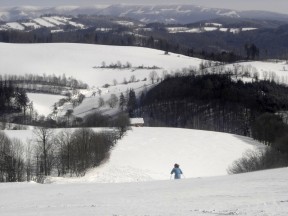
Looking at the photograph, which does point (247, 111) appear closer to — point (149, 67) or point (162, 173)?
point (162, 173)

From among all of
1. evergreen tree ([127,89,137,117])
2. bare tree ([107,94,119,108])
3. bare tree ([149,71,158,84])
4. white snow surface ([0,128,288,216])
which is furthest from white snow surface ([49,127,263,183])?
bare tree ([149,71,158,84])

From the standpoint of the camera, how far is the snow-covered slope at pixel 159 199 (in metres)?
15.7

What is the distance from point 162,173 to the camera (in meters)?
49.3

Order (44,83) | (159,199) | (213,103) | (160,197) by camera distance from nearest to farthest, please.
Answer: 1. (159,199)
2. (160,197)
3. (213,103)
4. (44,83)

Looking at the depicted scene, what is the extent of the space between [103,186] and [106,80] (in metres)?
148

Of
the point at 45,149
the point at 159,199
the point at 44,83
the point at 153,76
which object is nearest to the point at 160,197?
the point at 159,199

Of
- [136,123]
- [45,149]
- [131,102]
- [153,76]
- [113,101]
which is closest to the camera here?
[45,149]

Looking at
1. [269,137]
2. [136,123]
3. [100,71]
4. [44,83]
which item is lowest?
[136,123]

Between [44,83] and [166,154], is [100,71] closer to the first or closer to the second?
[44,83]

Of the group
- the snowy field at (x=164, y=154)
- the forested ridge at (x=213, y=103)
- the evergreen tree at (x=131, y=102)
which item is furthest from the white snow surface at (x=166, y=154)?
the evergreen tree at (x=131, y=102)

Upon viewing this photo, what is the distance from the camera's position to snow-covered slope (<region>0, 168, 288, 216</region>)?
15656 millimetres

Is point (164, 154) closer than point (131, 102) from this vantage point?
Yes

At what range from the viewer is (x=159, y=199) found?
62.0 ft

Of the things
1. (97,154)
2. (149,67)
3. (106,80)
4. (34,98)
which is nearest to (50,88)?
(34,98)
